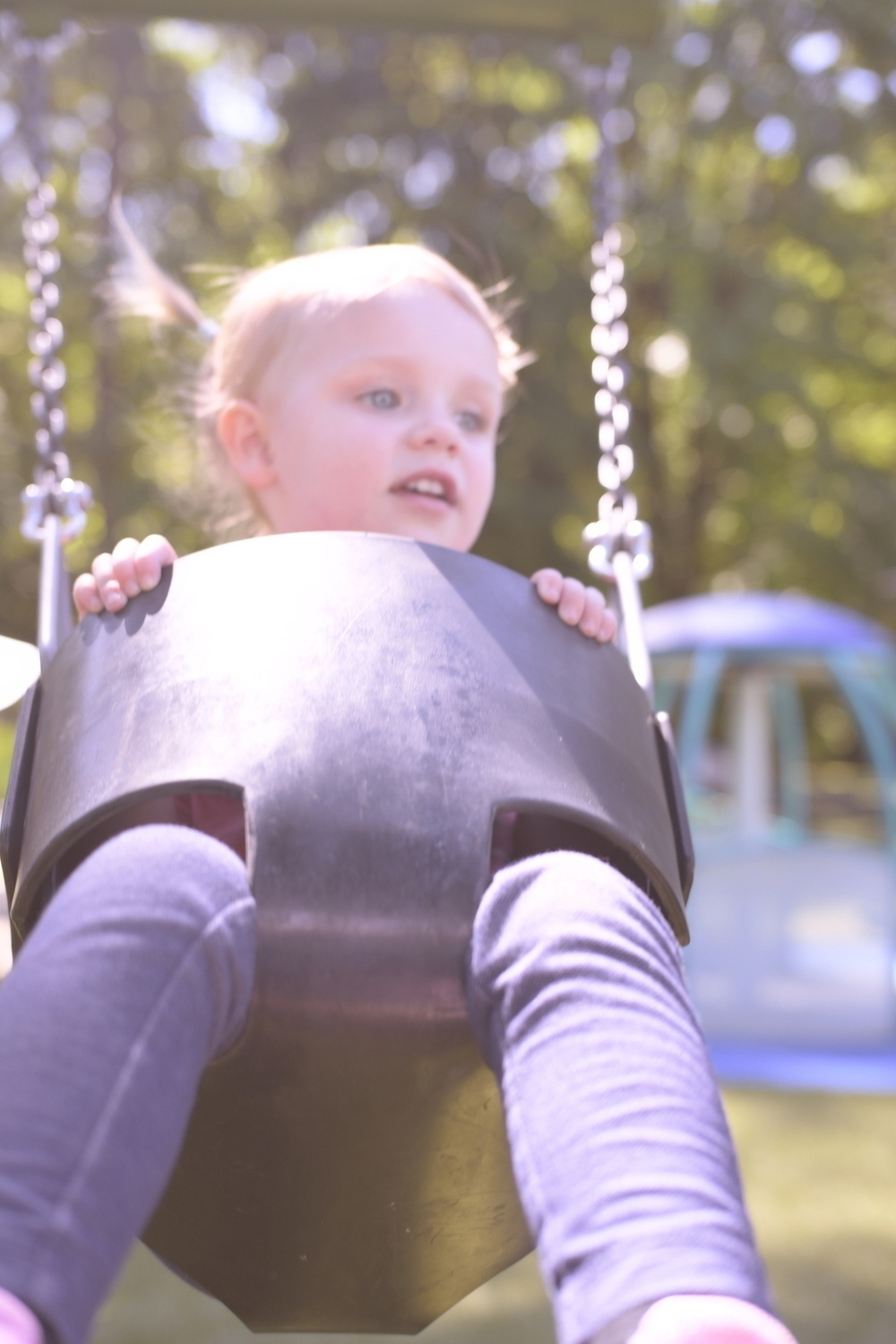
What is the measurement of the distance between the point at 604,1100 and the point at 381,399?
72 cm

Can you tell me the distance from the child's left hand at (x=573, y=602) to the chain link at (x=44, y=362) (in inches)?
17.6

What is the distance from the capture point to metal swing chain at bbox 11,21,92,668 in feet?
3.60

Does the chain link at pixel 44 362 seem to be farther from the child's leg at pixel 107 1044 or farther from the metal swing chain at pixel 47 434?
the child's leg at pixel 107 1044

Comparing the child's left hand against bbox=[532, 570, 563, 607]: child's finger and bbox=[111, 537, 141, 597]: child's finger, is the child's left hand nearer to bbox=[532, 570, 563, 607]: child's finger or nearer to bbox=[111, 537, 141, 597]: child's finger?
bbox=[532, 570, 563, 607]: child's finger

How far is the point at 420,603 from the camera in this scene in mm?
796

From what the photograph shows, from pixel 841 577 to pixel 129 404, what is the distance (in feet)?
15.4

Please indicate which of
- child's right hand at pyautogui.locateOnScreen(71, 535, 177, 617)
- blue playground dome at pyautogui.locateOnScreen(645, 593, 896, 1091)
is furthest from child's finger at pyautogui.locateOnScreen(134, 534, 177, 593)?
blue playground dome at pyautogui.locateOnScreen(645, 593, 896, 1091)

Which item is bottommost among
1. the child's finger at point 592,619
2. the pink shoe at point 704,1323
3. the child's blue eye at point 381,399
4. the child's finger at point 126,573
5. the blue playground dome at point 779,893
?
the blue playground dome at point 779,893

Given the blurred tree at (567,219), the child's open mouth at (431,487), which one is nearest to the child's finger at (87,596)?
the child's open mouth at (431,487)

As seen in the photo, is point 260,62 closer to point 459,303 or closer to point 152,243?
point 152,243

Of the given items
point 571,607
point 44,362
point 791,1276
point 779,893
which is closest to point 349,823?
point 571,607

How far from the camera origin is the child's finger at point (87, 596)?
2.91ft

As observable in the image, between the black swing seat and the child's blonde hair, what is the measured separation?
46cm

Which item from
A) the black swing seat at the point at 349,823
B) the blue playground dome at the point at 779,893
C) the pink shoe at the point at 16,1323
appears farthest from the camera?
the blue playground dome at the point at 779,893
